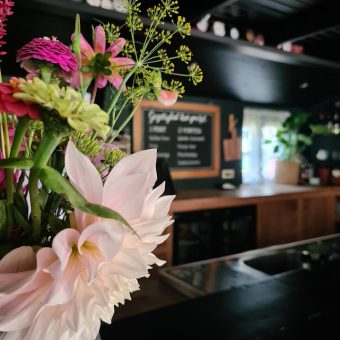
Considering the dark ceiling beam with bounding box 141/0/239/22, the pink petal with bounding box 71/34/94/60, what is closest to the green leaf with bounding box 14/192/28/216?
the pink petal with bounding box 71/34/94/60

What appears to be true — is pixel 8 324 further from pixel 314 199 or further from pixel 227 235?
pixel 314 199

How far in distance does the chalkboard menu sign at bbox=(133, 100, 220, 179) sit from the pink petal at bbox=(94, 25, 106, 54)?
3.13 meters

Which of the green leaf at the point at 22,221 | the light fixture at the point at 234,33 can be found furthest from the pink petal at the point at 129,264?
the light fixture at the point at 234,33

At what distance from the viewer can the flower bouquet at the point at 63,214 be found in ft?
1.11

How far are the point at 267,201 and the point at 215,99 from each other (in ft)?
4.46

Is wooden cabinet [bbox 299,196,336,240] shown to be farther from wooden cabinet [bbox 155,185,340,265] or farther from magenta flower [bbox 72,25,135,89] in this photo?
magenta flower [bbox 72,25,135,89]

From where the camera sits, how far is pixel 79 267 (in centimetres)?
37

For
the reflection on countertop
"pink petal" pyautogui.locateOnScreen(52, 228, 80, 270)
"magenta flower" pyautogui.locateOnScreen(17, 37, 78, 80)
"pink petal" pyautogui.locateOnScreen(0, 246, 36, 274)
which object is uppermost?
"magenta flower" pyautogui.locateOnScreen(17, 37, 78, 80)

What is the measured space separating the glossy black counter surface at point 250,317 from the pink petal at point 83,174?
0.70 meters

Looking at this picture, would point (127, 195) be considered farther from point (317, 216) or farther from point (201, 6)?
point (317, 216)

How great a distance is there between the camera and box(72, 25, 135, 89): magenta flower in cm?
50

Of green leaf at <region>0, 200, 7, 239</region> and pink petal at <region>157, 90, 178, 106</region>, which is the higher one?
pink petal at <region>157, 90, 178, 106</region>

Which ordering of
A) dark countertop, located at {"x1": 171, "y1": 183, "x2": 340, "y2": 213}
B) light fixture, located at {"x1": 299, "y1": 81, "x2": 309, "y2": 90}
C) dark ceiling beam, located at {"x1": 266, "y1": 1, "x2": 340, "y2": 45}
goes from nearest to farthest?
1. dark ceiling beam, located at {"x1": 266, "y1": 1, "x2": 340, "y2": 45}
2. dark countertop, located at {"x1": 171, "y1": 183, "x2": 340, "y2": 213}
3. light fixture, located at {"x1": 299, "y1": 81, "x2": 309, "y2": 90}

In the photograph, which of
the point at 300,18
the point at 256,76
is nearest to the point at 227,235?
the point at 256,76
